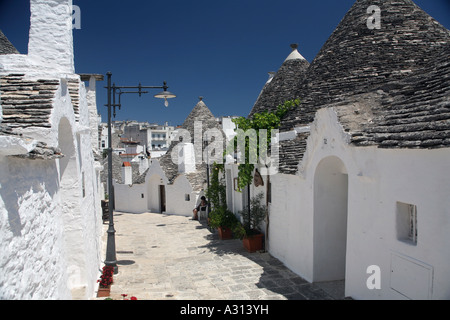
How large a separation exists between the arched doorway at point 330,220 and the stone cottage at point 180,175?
37.8ft

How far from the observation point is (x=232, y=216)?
13195 millimetres

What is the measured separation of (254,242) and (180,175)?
10182 millimetres

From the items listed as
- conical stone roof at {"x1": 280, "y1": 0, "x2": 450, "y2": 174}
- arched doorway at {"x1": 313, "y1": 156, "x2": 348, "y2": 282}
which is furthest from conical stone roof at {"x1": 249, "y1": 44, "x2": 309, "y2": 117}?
arched doorway at {"x1": 313, "y1": 156, "x2": 348, "y2": 282}

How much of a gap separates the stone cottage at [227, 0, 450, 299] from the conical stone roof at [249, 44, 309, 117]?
2.74m

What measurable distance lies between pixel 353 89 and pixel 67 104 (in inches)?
288

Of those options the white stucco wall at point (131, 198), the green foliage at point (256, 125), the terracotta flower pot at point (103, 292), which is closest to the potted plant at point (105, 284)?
the terracotta flower pot at point (103, 292)

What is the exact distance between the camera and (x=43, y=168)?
163 inches

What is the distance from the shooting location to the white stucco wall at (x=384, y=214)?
4375 millimetres

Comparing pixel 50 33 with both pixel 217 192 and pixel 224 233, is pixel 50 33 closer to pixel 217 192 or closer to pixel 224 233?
pixel 224 233

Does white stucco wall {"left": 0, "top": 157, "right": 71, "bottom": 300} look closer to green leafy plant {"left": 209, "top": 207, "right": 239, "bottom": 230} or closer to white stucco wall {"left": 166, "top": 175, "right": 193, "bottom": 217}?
green leafy plant {"left": 209, "top": 207, "right": 239, "bottom": 230}

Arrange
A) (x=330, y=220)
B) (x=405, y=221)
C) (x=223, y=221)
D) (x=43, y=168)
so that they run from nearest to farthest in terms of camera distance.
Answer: (x=43, y=168), (x=405, y=221), (x=330, y=220), (x=223, y=221)

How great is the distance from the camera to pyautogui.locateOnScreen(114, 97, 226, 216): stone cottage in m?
20.2

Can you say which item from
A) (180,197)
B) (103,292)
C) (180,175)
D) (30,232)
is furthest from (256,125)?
(180,197)
